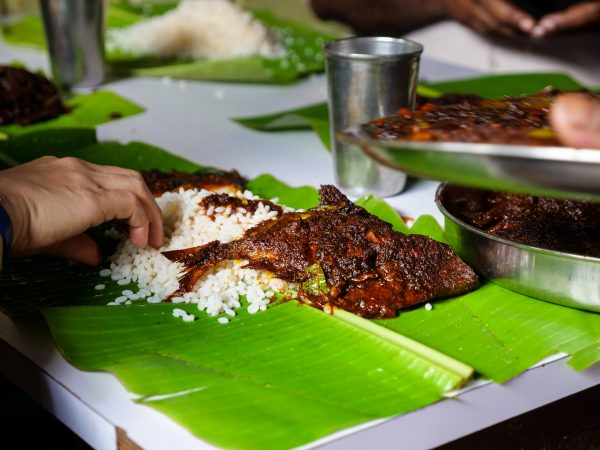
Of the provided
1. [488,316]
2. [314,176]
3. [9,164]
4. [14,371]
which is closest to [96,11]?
[9,164]

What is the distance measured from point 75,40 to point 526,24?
224cm

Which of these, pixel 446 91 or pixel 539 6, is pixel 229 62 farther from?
pixel 539 6

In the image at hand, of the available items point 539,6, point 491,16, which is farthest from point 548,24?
point 539,6

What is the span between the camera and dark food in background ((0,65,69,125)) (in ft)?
9.18

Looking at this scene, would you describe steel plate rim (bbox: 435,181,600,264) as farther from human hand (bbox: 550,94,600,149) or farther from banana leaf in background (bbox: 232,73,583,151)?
banana leaf in background (bbox: 232,73,583,151)

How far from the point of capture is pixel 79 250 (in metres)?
1.69

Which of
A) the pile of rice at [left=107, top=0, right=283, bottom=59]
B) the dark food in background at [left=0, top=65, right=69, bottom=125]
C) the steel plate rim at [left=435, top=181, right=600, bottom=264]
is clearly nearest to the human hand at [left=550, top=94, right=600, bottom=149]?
Result: the steel plate rim at [left=435, top=181, right=600, bottom=264]

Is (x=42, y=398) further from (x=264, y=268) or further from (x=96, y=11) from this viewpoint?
(x=96, y=11)

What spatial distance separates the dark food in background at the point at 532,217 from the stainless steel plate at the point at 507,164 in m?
0.48

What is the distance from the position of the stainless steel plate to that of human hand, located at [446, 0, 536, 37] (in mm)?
3053

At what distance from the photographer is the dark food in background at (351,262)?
1.55 metres

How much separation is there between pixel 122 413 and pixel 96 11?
2222 millimetres

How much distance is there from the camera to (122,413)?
1.25m

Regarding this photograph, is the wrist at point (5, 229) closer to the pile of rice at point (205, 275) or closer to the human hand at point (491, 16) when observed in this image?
the pile of rice at point (205, 275)
